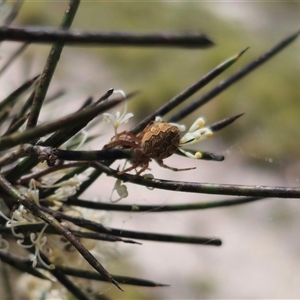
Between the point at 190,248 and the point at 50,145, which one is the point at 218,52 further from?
the point at 50,145

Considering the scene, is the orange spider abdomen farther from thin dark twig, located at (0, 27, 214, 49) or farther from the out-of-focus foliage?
the out-of-focus foliage

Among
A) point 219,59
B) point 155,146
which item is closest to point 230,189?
point 155,146

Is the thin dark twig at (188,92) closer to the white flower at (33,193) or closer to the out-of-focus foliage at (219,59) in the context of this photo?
the white flower at (33,193)

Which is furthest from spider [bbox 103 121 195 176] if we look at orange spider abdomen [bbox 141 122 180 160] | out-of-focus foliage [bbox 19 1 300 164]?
out-of-focus foliage [bbox 19 1 300 164]

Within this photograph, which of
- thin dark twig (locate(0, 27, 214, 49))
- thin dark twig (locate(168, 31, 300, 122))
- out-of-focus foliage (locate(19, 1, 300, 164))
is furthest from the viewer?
out-of-focus foliage (locate(19, 1, 300, 164))

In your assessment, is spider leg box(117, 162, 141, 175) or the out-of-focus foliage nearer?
spider leg box(117, 162, 141, 175)

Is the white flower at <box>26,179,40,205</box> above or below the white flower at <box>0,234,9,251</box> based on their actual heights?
above

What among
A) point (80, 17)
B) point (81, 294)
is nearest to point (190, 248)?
point (81, 294)

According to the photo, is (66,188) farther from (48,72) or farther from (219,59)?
(219,59)
